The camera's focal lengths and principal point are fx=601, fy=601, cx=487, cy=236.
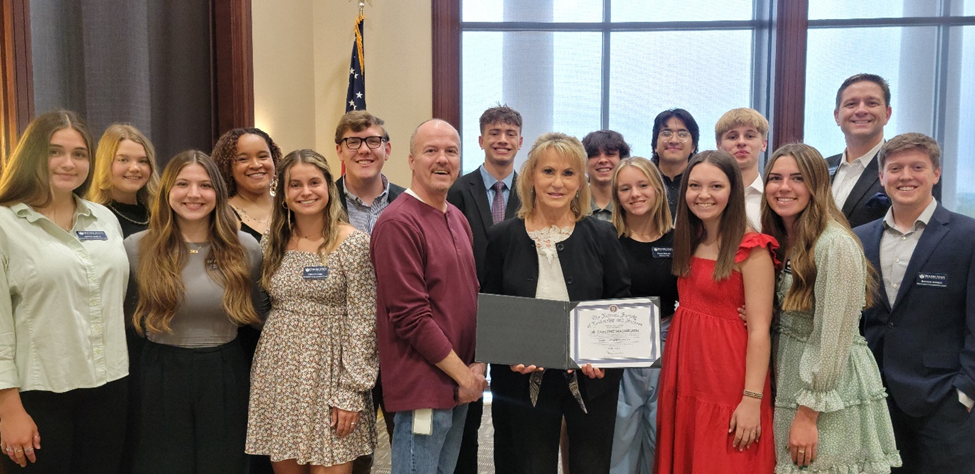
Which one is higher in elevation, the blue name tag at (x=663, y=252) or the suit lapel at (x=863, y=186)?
the suit lapel at (x=863, y=186)

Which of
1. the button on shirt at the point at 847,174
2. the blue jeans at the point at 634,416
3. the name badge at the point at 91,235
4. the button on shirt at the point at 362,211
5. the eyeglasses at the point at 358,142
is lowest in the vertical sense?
the blue jeans at the point at 634,416

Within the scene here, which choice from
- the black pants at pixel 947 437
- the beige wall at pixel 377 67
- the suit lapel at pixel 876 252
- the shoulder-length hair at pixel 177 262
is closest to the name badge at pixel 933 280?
the suit lapel at pixel 876 252

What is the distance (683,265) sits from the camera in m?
2.28

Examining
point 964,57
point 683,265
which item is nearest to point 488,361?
point 683,265

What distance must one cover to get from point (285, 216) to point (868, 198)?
8.78 ft

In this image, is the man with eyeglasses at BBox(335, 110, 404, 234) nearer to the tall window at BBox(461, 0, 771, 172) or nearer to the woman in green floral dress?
the woman in green floral dress

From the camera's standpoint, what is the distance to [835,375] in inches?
79.0

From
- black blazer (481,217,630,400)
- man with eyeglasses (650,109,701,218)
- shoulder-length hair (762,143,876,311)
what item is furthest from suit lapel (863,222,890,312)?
black blazer (481,217,630,400)

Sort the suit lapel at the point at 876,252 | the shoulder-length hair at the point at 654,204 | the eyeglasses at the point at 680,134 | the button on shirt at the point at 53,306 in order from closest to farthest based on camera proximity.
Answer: the button on shirt at the point at 53,306, the suit lapel at the point at 876,252, the shoulder-length hair at the point at 654,204, the eyeglasses at the point at 680,134

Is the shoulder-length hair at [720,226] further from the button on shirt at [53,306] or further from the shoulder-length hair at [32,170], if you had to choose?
the shoulder-length hair at [32,170]

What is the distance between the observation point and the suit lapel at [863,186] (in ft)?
9.59

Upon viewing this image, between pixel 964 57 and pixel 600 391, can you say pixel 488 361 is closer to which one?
pixel 600 391

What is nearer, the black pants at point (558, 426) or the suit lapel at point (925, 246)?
the black pants at point (558, 426)

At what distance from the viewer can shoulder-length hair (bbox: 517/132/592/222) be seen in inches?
85.6
